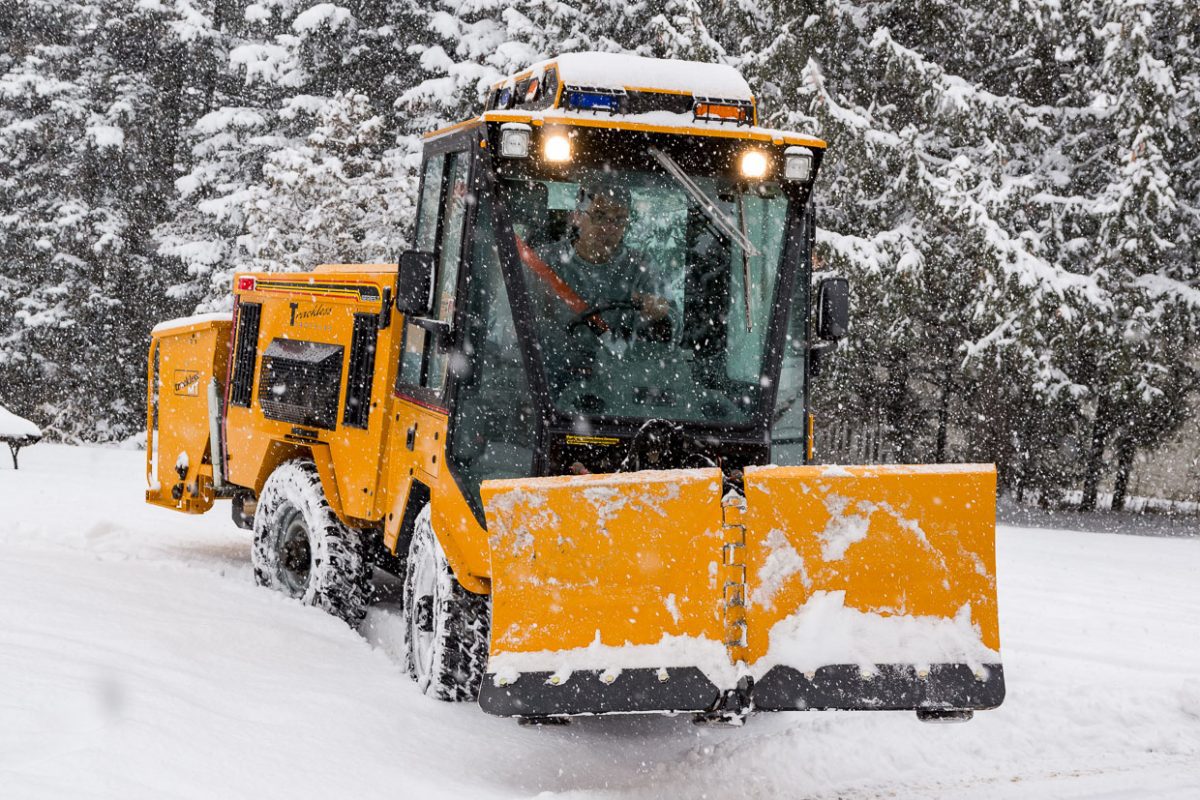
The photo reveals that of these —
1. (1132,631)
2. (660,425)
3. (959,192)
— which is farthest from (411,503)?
(959,192)

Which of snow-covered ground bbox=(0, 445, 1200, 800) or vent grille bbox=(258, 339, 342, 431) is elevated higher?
vent grille bbox=(258, 339, 342, 431)

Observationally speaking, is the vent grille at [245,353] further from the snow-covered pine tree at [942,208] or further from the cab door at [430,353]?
the snow-covered pine tree at [942,208]

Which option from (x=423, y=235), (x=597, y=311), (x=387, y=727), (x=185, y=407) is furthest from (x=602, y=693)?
(x=185, y=407)

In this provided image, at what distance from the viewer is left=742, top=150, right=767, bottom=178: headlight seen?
5426 mm

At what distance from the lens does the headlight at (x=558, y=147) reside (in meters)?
5.37

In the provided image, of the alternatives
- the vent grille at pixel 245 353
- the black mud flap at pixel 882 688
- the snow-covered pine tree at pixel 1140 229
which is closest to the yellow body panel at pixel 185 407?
the vent grille at pixel 245 353

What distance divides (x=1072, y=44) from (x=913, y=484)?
1473cm

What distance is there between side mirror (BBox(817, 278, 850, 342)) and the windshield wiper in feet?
1.57

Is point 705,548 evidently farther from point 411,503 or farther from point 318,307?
point 318,307

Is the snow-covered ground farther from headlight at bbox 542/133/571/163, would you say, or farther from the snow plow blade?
headlight at bbox 542/133/571/163

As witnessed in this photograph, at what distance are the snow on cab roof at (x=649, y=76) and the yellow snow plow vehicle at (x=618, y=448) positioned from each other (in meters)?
0.01

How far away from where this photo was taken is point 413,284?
18.6 feet

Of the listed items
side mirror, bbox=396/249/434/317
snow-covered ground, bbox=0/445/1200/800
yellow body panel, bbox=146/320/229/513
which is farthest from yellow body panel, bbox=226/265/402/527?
side mirror, bbox=396/249/434/317

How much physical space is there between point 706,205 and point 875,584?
1.83 meters
